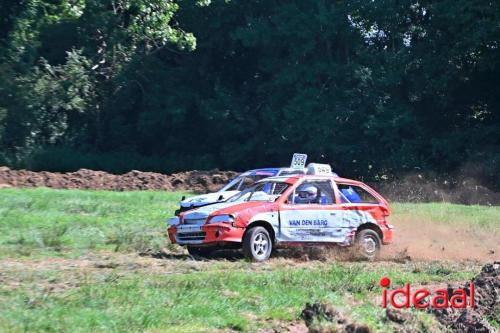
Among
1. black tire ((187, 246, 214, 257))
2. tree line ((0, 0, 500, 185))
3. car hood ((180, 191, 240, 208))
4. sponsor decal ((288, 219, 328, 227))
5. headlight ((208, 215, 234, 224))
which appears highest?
tree line ((0, 0, 500, 185))

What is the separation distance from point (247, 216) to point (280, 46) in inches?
1131

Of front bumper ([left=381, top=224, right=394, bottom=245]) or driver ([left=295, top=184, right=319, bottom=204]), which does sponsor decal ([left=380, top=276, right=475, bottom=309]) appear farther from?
front bumper ([left=381, top=224, right=394, bottom=245])

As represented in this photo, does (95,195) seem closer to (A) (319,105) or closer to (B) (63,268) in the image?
(B) (63,268)

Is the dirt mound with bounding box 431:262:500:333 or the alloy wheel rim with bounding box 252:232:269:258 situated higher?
the alloy wheel rim with bounding box 252:232:269:258

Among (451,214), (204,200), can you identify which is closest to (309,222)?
(204,200)

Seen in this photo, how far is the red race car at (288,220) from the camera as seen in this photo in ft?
54.1

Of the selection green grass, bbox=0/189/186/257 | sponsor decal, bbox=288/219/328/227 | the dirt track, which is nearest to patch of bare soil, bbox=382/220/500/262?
sponsor decal, bbox=288/219/328/227

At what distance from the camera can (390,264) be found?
17.0 m

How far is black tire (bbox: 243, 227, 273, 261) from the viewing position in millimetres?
16469

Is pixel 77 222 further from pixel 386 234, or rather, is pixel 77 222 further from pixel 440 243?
pixel 440 243

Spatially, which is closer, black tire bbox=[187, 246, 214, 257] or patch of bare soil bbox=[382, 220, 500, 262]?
black tire bbox=[187, 246, 214, 257]

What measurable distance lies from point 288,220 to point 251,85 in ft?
101

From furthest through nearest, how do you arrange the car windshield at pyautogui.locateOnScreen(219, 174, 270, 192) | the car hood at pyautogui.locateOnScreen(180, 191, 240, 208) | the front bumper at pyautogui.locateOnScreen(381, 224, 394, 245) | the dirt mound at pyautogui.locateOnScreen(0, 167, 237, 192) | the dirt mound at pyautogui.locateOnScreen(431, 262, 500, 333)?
the dirt mound at pyautogui.locateOnScreen(0, 167, 237, 192) < the car windshield at pyautogui.locateOnScreen(219, 174, 270, 192) < the car hood at pyautogui.locateOnScreen(180, 191, 240, 208) < the front bumper at pyautogui.locateOnScreen(381, 224, 394, 245) < the dirt mound at pyautogui.locateOnScreen(431, 262, 500, 333)

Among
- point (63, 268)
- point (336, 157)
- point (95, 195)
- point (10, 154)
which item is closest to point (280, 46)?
point (336, 157)
